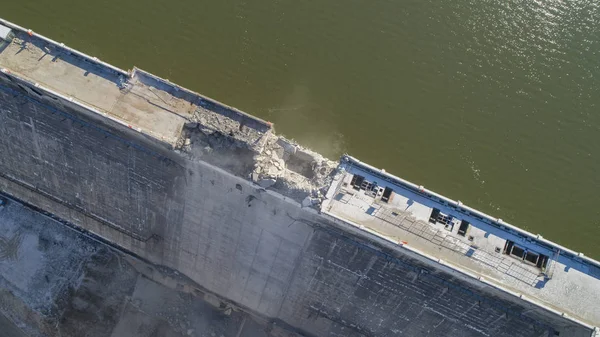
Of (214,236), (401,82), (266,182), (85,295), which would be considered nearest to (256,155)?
(266,182)

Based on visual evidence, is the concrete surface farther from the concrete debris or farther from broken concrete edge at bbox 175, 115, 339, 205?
the concrete debris

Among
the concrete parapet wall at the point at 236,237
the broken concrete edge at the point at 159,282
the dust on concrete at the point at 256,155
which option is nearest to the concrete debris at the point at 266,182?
the dust on concrete at the point at 256,155

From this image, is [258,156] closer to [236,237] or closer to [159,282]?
[236,237]

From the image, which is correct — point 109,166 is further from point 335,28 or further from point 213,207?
point 335,28

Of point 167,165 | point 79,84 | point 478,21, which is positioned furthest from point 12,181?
point 478,21

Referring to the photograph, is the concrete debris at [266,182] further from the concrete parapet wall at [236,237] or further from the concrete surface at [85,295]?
the concrete surface at [85,295]
